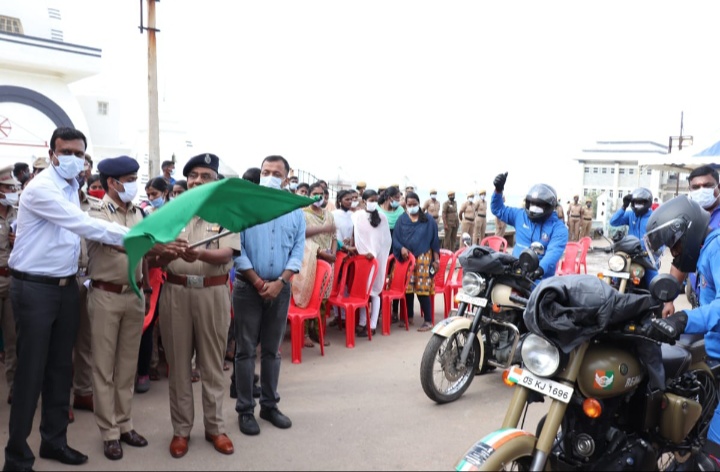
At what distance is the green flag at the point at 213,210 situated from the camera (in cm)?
277

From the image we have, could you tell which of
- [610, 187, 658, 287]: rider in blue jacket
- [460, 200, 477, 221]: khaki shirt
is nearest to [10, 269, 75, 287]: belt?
[610, 187, 658, 287]: rider in blue jacket

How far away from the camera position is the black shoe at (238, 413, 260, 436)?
3.99 meters

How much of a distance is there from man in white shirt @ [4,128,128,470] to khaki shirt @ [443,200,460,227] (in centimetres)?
1438

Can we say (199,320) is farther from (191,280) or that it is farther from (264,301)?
(264,301)

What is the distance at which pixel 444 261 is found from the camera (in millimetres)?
7898

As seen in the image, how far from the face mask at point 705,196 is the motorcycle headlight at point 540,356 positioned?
3381 millimetres

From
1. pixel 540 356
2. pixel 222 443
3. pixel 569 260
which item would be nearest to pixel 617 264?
pixel 569 260

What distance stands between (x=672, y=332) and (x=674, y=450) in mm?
920

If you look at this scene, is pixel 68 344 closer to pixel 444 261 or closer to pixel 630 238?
pixel 444 261

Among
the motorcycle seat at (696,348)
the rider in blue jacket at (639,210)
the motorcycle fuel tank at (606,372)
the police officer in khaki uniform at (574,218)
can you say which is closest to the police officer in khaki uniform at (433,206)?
the police officer in khaki uniform at (574,218)

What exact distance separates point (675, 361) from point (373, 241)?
4342mm

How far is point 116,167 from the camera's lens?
144 inches

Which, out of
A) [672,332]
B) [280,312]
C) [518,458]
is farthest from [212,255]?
[672,332]

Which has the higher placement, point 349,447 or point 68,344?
point 68,344
